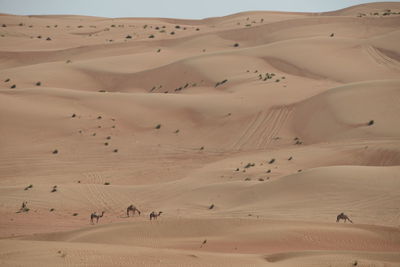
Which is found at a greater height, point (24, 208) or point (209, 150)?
point (209, 150)

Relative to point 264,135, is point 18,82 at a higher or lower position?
higher

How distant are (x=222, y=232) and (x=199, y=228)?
1.84 ft

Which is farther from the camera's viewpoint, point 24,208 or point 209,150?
point 209,150

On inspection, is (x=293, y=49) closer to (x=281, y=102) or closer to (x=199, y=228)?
(x=281, y=102)

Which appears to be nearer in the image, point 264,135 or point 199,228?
point 199,228

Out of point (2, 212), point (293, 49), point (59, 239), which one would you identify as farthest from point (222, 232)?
point (293, 49)

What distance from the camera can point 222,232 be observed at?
653 inches

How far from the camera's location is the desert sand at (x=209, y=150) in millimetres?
15906

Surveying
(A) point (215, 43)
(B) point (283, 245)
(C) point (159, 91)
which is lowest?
(B) point (283, 245)

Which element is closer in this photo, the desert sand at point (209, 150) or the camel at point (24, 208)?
the desert sand at point (209, 150)

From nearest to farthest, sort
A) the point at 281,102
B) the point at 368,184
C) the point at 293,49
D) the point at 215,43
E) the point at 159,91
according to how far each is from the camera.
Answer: the point at 368,184, the point at 281,102, the point at 159,91, the point at 293,49, the point at 215,43

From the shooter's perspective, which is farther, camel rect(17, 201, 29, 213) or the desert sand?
camel rect(17, 201, 29, 213)

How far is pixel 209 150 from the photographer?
1131 inches

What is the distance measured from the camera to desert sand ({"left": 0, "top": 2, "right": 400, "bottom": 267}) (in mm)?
15906
